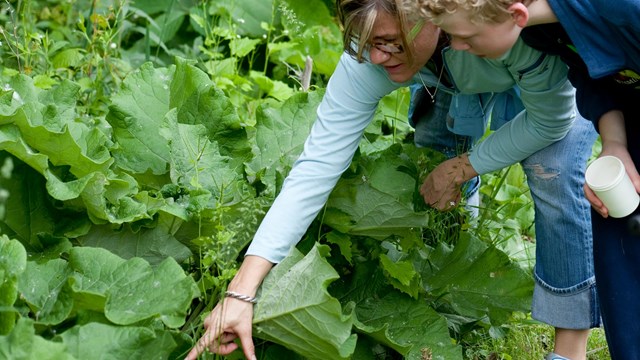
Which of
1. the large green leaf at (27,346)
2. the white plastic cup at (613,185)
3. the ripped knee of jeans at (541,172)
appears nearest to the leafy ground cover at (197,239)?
the large green leaf at (27,346)

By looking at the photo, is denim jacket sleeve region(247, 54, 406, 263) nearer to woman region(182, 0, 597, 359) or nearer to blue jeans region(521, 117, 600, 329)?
woman region(182, 0, 597, 359)

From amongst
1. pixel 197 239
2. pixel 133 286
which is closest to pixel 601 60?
pixel 197 239

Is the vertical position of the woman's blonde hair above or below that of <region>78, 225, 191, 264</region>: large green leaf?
above

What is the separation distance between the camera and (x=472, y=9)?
205 cm

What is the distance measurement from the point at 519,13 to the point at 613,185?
438 mm

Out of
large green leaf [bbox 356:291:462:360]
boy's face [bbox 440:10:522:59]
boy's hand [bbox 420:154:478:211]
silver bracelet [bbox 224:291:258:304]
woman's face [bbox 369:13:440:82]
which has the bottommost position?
large green leaf [bbox 356:291:462:360]

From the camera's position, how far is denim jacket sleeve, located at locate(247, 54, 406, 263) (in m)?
2.40

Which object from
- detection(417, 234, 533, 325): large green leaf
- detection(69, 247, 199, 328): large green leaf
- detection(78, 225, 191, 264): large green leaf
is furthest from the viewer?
detection(417, 234, 533, 325): large green leaf

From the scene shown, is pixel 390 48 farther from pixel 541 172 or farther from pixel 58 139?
pixel 58 139

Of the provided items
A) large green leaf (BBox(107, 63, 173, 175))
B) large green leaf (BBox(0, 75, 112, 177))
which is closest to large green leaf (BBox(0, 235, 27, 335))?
large green leaf (BBox(0, 75, 112, 177))

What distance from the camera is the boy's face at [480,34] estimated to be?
208 centimetres

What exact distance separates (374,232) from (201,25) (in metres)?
1.94

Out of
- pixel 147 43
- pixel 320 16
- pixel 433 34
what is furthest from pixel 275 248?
pixel 320 16

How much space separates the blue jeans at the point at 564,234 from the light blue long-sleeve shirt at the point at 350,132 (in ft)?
0.20
